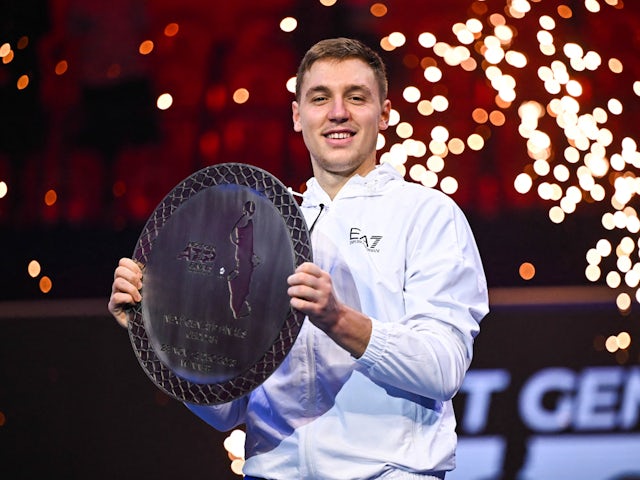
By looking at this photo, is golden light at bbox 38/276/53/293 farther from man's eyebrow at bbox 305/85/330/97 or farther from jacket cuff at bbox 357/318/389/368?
jacket cuff at bbox 357/318/389/368

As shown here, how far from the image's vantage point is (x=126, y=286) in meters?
1.58

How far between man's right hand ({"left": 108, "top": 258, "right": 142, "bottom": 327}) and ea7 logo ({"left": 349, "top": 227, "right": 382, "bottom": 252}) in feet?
1.34

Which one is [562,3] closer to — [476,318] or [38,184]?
[38,184]

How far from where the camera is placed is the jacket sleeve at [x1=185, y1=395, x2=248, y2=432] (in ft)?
5.50

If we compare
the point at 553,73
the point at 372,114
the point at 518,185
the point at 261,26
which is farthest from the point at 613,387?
the point at 372,114

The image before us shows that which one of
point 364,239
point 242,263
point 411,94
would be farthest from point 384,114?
point 411,94

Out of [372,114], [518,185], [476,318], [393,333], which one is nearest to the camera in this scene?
[393,333]

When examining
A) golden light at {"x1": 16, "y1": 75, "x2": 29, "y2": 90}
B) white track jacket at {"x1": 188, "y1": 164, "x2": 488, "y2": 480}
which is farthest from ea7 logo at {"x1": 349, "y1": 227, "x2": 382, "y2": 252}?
golden light at {"x1": 16, "y1": 75, "x2": 29, "y2": 90}

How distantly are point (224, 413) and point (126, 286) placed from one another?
1.08ft

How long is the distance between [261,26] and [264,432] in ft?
7.29

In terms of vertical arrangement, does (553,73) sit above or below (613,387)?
above

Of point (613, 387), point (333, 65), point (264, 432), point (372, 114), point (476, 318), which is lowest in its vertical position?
point (613, 387)

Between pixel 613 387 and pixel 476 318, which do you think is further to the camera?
pixel 613 387

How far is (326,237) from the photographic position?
5.35 ft
